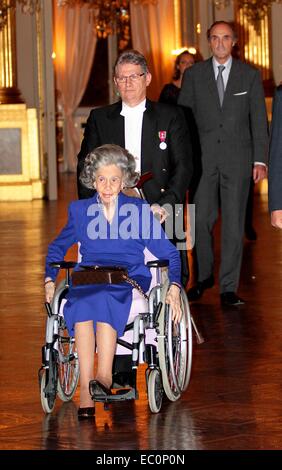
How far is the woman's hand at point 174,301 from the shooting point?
206 inches

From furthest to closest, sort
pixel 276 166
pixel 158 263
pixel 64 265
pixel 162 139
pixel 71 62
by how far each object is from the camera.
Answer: pixel 71 62 < pixel 162 139 < pixel 276 166 < pixel 64 265 < pixel 158 263

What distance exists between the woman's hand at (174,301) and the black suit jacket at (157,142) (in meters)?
0.90

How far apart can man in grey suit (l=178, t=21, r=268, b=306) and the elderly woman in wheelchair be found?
251cm

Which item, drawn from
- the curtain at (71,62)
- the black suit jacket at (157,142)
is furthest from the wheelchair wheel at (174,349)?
the curtain at (71,62)

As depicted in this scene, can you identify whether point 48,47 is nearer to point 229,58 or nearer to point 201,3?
point 201,3

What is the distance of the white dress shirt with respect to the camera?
240 inches

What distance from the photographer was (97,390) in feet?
16.2

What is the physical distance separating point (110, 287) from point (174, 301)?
30 cm

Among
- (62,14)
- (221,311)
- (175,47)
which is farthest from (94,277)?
(62,14)

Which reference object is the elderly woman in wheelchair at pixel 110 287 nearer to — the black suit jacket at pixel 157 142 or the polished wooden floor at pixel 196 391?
Answer: the polished wooden floor at pixel 196 391

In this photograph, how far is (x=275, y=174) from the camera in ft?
17.9

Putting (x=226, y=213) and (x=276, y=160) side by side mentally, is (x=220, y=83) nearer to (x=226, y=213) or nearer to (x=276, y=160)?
(x=226, y=213)

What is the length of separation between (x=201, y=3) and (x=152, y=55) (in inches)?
155

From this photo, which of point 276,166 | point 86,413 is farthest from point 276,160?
point 86,413
